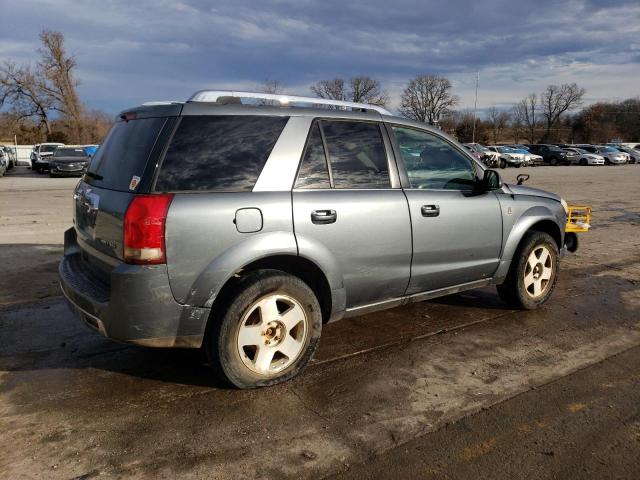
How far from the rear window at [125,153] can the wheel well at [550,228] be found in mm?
3652

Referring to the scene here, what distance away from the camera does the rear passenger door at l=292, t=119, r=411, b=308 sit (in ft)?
11.4

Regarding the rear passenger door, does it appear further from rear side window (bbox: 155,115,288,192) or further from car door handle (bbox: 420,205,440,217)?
rear side window (bbox: 155,115,288,192)

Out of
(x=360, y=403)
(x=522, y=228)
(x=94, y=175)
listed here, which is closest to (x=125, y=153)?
(x=94, y=175)

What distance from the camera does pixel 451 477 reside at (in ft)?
8.38

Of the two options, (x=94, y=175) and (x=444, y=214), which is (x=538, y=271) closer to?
(x=444, y=214)

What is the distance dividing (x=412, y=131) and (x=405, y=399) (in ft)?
7.06

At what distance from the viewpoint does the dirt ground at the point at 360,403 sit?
267cm

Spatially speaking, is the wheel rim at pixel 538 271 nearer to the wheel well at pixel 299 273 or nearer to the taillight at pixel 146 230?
the wheel well at pixel 299 273

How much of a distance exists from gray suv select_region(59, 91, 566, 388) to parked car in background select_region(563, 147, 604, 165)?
43873mm

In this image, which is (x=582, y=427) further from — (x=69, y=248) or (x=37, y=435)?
(x=69, y=248)

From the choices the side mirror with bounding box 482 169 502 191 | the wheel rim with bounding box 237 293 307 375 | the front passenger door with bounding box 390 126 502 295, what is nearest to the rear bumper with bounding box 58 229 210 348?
the wheel rim with bounding box 237 293 307 375

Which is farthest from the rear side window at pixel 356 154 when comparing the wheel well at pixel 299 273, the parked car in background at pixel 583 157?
the parked car in background at pixel 583 157

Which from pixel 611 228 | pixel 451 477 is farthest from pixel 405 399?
pixel 611 228

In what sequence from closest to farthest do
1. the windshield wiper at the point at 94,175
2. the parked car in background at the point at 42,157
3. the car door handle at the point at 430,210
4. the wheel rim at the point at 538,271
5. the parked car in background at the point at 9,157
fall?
the windshield wiper at the point at 94,175 → the car door handle at the point at 430,210 → the wheel rim at the point at 538,271 → the parked car in background at the point at 42,157 → the parked car in background at the point at 9,157
